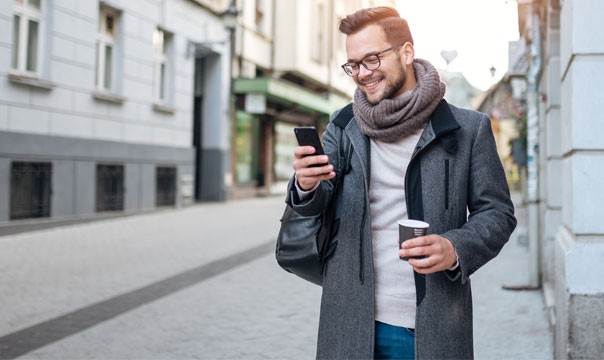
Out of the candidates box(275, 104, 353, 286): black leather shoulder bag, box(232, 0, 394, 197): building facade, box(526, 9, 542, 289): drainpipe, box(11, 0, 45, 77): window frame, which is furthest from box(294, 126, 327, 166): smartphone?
box(232, 0, 394, 197): building facade

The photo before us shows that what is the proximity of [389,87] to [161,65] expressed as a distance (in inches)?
613

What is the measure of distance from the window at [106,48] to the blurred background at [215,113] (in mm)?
38

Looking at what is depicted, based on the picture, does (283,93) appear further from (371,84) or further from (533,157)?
(371,84)

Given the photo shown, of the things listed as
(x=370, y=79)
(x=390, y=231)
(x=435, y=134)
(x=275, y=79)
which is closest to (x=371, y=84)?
(x=370, y=79)

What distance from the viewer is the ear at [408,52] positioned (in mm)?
2078

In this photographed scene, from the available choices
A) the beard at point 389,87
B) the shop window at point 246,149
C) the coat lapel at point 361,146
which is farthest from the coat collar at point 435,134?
the shop window at point 246,149

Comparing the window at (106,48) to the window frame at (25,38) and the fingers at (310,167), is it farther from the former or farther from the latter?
the fingers at (310,167)

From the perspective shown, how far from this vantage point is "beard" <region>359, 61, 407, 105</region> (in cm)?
203

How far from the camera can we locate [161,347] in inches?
190

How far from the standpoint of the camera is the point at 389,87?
2.04 m

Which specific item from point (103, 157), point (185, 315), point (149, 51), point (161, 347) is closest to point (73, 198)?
point (103, 157)

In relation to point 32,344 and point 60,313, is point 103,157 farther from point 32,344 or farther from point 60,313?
point 32,344

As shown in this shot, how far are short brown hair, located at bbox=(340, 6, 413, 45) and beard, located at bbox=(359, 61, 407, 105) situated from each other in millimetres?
106

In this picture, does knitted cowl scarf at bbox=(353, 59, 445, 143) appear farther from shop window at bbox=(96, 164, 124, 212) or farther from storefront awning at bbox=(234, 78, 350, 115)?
storefront awning at bbox=(234, 78, 350, 115)
